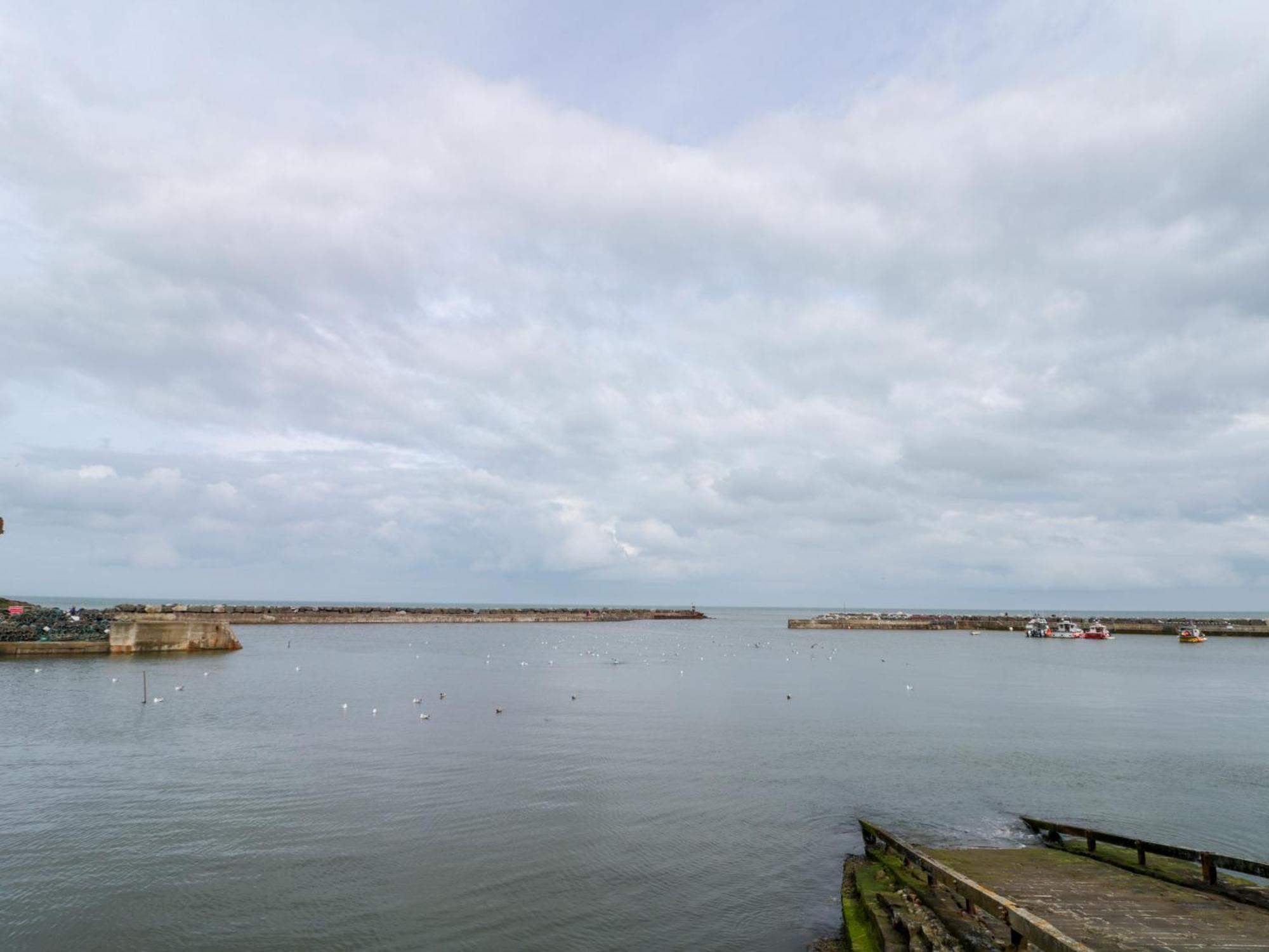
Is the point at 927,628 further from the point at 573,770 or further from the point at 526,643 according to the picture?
the point at 573,770

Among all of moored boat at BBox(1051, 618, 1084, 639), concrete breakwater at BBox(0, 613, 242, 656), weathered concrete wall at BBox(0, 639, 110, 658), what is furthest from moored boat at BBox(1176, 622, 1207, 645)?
weathered concrete wall at BBox(0, 639, 110, 658)

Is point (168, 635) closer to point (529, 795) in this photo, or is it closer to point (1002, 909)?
point (529, 795)

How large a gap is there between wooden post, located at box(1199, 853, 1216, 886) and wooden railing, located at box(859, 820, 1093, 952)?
14.3 ft

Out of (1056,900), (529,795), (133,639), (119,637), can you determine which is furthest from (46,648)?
(1056,900)

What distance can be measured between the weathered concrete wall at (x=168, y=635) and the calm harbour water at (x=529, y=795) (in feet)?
37.3

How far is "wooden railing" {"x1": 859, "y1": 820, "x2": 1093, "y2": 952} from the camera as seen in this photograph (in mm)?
9891

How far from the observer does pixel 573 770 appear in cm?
2866

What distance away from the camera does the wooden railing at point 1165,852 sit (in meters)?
13.9

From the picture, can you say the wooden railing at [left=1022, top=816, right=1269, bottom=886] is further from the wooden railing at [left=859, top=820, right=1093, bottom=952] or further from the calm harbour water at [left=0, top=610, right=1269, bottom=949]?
the wooden railing at [left=859, top=820, right=1093, bottom=952]

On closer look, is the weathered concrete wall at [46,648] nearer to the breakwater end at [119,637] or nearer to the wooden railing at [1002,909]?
the breakwater end at [119,637]

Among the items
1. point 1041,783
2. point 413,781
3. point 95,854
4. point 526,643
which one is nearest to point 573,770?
point 413,781

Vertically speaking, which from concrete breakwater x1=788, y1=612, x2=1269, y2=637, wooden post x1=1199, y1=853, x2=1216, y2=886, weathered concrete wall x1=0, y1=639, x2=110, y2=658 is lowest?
concrete breakwater x1=788, y1=612, x2=1269, y2=637

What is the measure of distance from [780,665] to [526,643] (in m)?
39.0

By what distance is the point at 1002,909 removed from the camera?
37.5 ft
